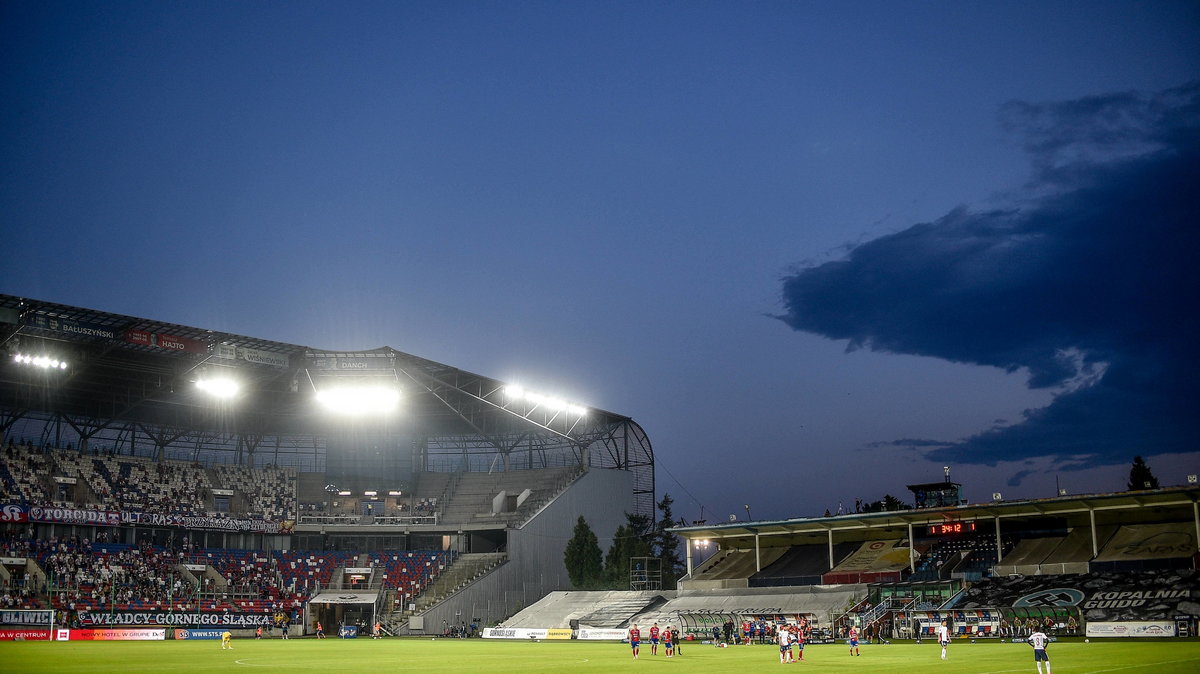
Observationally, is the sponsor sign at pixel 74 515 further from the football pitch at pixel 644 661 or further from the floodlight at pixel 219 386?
the football pitch at pixel 644 661

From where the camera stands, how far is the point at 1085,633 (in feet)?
185

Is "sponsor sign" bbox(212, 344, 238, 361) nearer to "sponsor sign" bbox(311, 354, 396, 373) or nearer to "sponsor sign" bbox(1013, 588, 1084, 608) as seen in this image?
"sponsor sign" bbox(311, 354, 396, 373)

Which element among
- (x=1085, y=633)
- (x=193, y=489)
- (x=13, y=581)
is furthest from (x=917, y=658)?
(x=193, y=489)

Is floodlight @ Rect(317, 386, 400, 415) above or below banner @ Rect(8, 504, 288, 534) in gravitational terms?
above

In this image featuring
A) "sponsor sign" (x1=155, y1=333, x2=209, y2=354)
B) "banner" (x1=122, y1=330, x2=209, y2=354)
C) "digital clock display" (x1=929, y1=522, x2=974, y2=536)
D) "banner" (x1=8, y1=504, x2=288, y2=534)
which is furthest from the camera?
"banner" (x1=8, y1=504, x2=288, y2=534)

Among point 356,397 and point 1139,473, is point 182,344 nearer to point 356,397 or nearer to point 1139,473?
point 356,397

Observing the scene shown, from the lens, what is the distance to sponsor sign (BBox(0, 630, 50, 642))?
212 feet

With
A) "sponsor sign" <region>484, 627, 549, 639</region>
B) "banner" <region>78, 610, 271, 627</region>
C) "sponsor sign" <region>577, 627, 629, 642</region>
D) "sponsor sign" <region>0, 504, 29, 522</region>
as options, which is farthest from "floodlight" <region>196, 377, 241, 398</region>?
"sponsor sign" <region>577, 627, 629, 642</region>

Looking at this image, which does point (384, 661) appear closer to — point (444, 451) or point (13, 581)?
point (13, 581)

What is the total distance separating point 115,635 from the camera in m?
71.2

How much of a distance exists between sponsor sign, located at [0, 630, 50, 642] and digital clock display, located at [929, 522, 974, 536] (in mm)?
60834

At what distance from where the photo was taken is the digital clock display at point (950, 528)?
2830 inches

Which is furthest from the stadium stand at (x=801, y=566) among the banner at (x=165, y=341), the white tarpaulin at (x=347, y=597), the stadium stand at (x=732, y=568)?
the banner at (x=165, y=341)

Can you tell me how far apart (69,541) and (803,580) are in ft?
191
